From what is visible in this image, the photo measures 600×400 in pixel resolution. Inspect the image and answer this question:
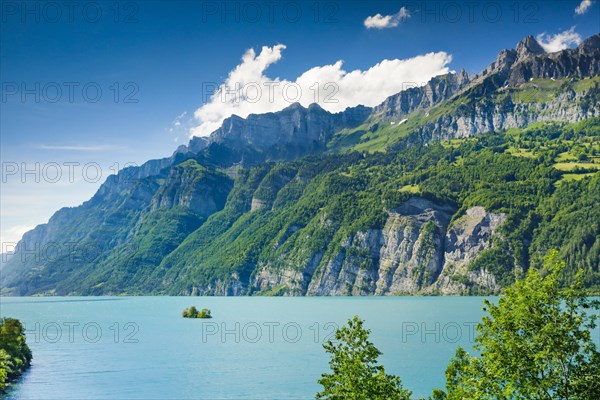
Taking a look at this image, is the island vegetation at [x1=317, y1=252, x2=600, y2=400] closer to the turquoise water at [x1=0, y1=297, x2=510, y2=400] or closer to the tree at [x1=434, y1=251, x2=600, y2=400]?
the tree at [x1=434, y1=251, x2=600, y2=400]

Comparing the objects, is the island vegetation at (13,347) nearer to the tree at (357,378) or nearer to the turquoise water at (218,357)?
the turquoise water at (218,357)

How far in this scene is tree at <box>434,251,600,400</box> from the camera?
74.1 ft

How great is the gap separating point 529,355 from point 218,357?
88.6 m

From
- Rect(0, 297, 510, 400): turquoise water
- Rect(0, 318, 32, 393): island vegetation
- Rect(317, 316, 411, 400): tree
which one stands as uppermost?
Rect(317, 316, 411, 400): tree

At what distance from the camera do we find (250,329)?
144625mm

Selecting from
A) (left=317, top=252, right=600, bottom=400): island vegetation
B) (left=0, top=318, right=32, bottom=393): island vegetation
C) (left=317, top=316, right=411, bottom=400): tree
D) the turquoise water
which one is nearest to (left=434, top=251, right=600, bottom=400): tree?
(left=317, top=252, right=600, bottom=400): island vegetation

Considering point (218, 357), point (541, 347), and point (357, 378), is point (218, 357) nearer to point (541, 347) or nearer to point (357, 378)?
point (357, 378)

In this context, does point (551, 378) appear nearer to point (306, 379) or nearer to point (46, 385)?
point (306, 379)

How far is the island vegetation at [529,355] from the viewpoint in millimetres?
22656

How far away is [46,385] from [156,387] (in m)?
16.1

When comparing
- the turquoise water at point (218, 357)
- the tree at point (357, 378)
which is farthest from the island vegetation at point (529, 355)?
the turquoise water at point (218, 357)

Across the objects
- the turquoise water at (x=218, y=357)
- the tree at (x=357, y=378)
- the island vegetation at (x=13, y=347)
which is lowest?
the turquoise water at (x=218, y=357)

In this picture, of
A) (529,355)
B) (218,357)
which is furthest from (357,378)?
(218,357)

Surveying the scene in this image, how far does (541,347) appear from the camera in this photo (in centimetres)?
2292
